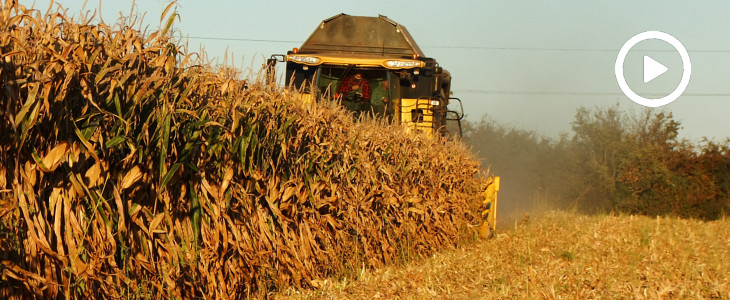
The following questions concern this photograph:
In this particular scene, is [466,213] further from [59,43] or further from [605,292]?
[59,43]

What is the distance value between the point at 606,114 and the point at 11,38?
3483 centimetres

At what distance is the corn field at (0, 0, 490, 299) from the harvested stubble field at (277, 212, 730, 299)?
30.0 inches

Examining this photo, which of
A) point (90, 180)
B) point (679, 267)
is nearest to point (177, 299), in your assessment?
point (90, 180)

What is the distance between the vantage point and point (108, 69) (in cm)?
472

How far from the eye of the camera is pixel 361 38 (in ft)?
46.4

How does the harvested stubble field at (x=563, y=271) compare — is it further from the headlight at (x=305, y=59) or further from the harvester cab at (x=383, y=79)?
the headlight at (x=305, y=59)

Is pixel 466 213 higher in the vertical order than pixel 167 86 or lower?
lower

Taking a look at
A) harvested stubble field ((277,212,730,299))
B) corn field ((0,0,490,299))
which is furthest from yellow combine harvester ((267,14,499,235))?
corn field ((0,0,490,299))

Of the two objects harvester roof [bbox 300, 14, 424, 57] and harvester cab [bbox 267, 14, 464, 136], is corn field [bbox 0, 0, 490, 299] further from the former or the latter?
harvester roof [bbox 300, 14, 424, 57]

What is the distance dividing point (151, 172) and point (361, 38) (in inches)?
364

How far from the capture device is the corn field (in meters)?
4.54

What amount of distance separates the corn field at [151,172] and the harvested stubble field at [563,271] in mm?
762

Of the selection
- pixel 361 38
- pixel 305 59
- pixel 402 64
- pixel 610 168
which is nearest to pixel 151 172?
pixel 305 59

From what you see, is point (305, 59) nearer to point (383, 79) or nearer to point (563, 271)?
point (383, 79)
